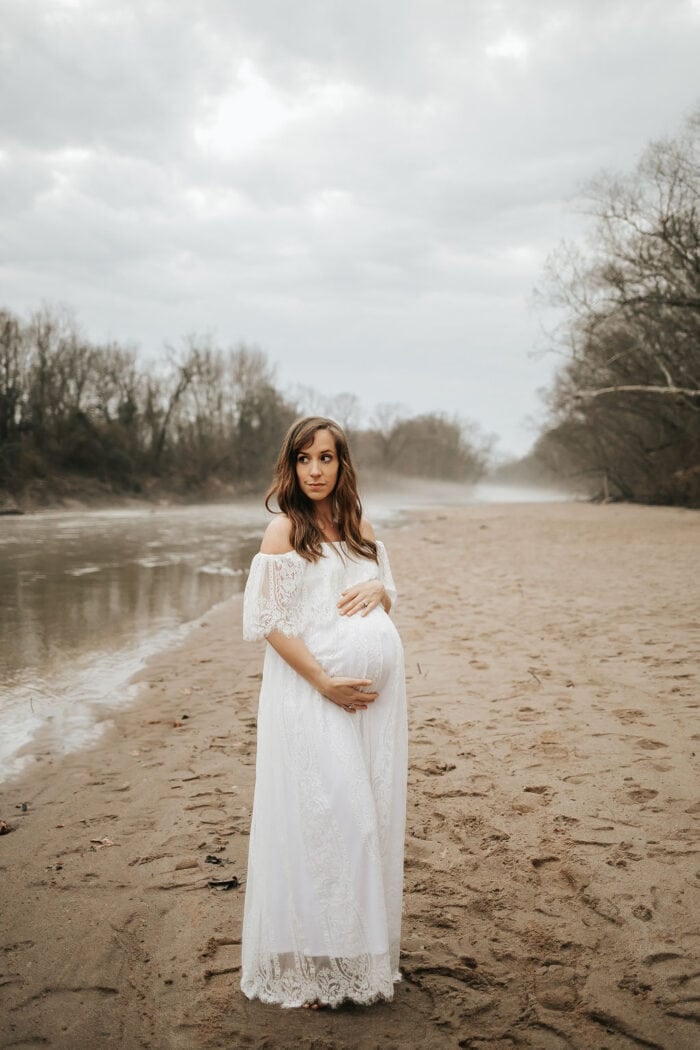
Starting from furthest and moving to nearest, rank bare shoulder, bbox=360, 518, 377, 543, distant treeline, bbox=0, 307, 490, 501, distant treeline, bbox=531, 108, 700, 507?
distant treeline, bbox=0, 307, 490, 501 < distant treeline, bbox=531, 108, 700, 507 < bare shoulder, bbox=360, 518, 377, 543

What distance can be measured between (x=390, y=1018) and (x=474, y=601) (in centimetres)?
803

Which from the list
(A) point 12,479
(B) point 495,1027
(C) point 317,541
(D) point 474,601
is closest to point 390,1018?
(B) point 495,1027

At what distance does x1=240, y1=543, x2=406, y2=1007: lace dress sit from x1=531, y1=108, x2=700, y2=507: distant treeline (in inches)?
853

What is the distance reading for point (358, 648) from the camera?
2533 millimetres

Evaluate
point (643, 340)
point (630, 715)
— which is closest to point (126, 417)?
point (643, 340)

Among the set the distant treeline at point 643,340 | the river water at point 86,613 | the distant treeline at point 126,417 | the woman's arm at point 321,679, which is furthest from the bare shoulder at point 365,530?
the distant treeline at point 126,417

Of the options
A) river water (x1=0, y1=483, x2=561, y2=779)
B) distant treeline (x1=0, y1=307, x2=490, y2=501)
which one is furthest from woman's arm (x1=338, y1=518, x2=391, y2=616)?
distant treeline (x1=0, y1=307, x2=490, y2=501)

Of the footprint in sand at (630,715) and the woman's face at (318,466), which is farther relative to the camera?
the footprint in sand at (630,715)

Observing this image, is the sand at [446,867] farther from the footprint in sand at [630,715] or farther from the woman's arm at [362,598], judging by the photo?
the woman's arm at [362,598]

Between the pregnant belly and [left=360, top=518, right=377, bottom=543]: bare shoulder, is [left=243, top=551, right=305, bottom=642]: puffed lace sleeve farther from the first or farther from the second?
[left=360, top=518, right=377, bottom=543]: bare shoulder

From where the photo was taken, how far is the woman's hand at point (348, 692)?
247 cm

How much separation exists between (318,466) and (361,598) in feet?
1.71

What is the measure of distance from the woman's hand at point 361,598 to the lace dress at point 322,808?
30 mm

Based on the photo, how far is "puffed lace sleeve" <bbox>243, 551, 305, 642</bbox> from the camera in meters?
2.53
